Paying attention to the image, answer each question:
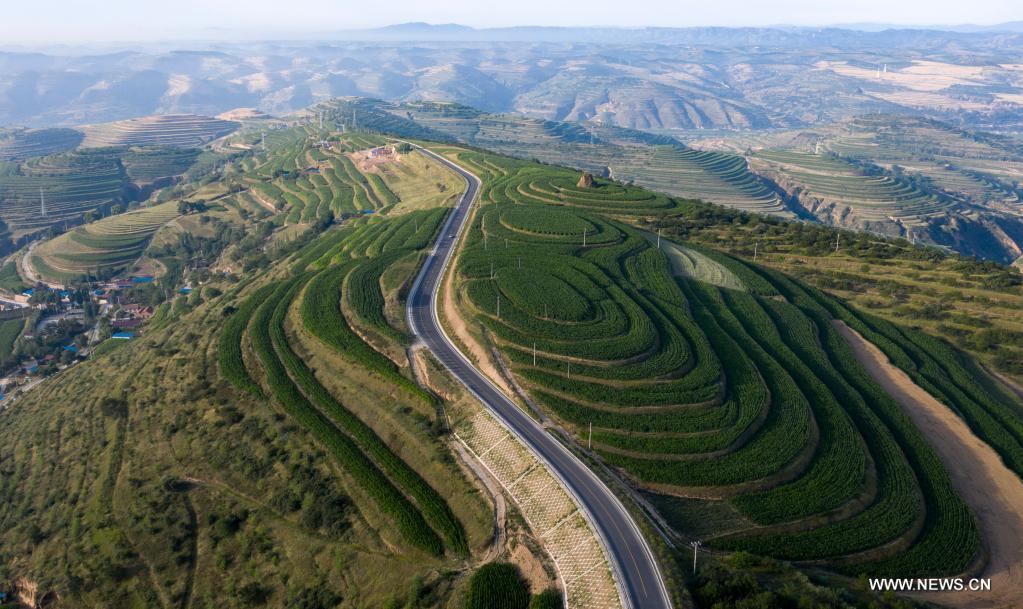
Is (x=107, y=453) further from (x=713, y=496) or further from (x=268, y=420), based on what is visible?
(x=713, y=496)

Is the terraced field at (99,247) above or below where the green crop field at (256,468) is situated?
below

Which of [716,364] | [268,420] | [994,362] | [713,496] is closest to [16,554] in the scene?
[268,420]

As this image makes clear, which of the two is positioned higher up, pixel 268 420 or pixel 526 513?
pixel 526 513

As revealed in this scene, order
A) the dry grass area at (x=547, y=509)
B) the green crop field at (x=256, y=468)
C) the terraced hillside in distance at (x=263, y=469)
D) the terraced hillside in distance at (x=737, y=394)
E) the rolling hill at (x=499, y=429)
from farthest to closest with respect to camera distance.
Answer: the green crop field at (x=256, y=468) → the terraced hillside in distance at (x=263, y=469) → the terraced hillside in distance at (x=737, y=394) → the rolling hill at (x=499, y=429) → the dry grass area at (x=547, y=509)

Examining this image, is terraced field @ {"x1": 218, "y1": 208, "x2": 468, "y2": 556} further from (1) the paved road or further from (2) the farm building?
(2) the farm building

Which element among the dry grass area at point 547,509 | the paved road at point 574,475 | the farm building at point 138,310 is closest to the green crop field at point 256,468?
the dry grass area at point 547,509

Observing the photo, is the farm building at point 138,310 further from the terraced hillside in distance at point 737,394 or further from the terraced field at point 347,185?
the terraced hillside in distance at point 737,394

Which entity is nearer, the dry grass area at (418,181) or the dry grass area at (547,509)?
the dry grass area at (547,509)
